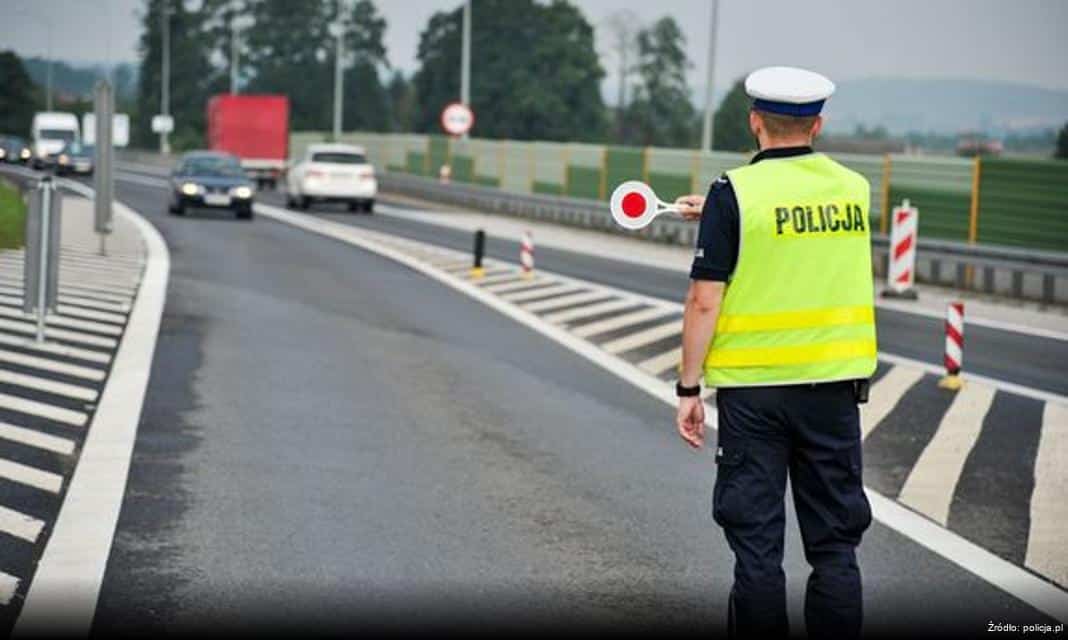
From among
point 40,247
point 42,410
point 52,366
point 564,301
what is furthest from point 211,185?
point 42,410

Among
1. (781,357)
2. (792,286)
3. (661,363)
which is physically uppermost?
(792,286)

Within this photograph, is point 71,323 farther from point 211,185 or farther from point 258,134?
point 258,134

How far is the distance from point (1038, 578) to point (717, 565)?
1.26 meters

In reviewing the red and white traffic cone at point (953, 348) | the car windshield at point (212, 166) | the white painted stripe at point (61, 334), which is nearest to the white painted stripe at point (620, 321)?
the white painted stripe at point (61, 334)

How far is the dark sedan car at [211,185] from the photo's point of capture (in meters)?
42.2

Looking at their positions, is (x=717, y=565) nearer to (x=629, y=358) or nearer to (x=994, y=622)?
(x=994, y=622)

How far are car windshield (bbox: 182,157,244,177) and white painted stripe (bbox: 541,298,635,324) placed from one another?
21612 mm

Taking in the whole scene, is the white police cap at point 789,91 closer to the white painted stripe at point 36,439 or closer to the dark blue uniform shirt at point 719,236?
the dark blue uniform shirt at point 719,236

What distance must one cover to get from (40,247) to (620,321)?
22.7ft

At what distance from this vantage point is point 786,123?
5.57 m

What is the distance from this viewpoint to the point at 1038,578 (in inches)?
299

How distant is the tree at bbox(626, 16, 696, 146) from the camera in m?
163

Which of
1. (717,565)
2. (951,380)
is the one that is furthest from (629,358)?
(717,565)

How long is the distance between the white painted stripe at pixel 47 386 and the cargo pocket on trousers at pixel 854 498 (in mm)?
7853
